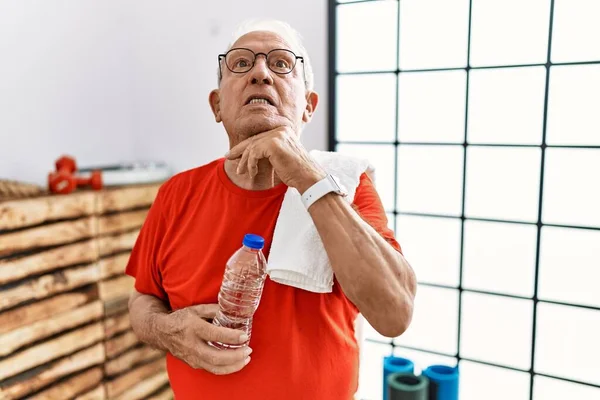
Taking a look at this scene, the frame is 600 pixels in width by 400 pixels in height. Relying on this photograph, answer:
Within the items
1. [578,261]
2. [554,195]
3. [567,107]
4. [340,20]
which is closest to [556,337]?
[578,261]

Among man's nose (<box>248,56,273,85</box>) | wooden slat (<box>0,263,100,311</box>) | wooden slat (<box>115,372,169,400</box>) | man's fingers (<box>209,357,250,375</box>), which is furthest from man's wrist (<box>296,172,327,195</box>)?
wooden slat (<box>115,372,169,400</box>)

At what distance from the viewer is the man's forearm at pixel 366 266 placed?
0.97m

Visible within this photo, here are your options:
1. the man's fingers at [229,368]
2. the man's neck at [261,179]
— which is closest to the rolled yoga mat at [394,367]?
the man's fingers at [229,368]

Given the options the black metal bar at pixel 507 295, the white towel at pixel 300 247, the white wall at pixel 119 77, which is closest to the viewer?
the white towel at pixel 300 247

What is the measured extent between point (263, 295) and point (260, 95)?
0.48 metres

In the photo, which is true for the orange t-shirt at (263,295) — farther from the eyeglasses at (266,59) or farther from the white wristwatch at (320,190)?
the eyeglasses at (266,59)

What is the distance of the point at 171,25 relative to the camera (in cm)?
237

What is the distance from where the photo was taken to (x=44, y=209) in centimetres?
173

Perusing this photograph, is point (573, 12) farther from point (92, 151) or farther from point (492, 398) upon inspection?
point (92, 151)

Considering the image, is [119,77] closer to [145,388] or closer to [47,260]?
[47,260]

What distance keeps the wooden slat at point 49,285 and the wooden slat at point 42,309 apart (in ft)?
0.09

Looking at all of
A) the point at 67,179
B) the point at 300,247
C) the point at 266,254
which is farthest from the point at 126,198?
the point at 300,247

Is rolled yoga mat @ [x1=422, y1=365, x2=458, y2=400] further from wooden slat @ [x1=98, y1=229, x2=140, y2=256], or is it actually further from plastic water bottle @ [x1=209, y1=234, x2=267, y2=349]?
wooden slat @ [x1=98, y1=229, x2=140, y2=256]

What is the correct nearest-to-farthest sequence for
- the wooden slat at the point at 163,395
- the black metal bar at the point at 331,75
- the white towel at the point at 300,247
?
the white towel at the point at 300,247 → the black metal bar at the point at 331,75 → the wooden slat at the point at 163,395
